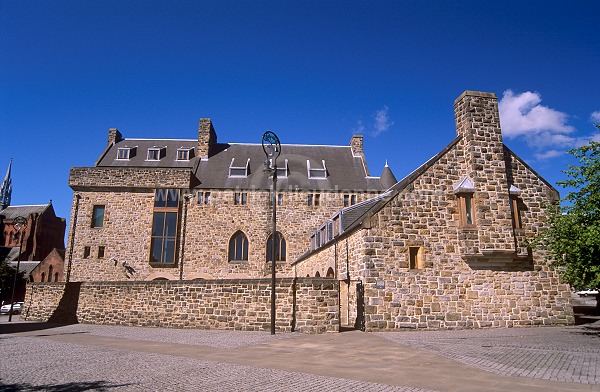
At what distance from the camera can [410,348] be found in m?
9.76

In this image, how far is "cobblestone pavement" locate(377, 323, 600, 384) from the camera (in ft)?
23.4

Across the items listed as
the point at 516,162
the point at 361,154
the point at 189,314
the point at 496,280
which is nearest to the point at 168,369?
the point at 189,314

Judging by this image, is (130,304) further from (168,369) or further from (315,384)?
(315,384)

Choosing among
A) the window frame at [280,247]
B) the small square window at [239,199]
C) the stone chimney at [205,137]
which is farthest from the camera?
the stone chimney at [205,137]

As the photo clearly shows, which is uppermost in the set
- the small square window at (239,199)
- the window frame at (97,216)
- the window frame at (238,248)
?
the small square window at (239,199)

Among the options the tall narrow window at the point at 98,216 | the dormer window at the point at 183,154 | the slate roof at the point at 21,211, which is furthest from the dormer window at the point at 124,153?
the slate roof at the point at 21,211

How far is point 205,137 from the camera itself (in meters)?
34.0

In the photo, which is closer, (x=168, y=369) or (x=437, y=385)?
(x=437, y=385)

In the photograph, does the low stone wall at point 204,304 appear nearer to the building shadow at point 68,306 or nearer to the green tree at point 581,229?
the building shadow at point 68,306

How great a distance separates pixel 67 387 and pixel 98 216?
2667cm

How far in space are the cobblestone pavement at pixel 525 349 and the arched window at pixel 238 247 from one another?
18.1 m

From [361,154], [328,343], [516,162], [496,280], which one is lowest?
[328,343]

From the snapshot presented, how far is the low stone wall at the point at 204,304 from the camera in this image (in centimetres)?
1330

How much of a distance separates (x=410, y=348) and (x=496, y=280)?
21.9 ft
